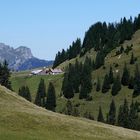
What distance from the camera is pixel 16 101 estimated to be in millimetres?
68812

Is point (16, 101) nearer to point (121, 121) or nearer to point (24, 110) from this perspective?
point (24, 110)

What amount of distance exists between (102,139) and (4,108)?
12672 mm

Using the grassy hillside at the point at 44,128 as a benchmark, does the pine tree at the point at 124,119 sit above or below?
below

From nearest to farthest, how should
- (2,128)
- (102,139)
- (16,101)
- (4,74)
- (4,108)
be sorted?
(2,128), (102,139), (4,108), (16,101), (4,74)

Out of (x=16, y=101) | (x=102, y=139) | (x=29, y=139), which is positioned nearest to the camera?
(x=29, y=139)

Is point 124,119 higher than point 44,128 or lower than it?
lower

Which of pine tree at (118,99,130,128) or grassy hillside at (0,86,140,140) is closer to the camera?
grassy hillside at (0,86,140,140)

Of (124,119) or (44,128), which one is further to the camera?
(124,119)

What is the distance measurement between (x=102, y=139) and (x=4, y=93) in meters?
20.1

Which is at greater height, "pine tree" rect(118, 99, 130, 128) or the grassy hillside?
the grassy hillside

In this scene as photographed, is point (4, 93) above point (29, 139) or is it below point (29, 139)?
above

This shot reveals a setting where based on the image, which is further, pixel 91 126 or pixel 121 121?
pixel 121 121

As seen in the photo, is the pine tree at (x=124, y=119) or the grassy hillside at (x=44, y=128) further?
the pine tree at (x=124, y=119)

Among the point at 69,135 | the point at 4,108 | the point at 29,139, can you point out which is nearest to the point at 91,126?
the point at 69,135
